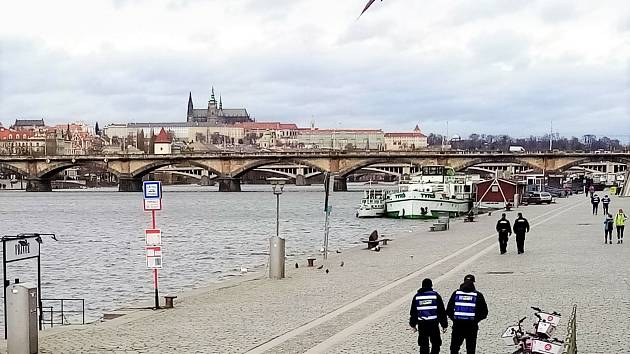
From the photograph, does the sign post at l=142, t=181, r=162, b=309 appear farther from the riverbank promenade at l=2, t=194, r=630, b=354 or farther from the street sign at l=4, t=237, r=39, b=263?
the street sign at l=4, t=237, r=39, b=263

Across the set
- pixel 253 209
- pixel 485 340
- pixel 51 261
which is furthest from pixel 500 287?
pixel 253 209

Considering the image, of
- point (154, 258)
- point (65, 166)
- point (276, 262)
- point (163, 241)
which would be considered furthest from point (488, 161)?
point (154, 258)

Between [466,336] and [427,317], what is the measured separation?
22.5 inches

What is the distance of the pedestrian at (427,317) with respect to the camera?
40.7 ft

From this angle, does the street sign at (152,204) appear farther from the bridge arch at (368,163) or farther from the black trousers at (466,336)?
the bridge arch at (368,163)

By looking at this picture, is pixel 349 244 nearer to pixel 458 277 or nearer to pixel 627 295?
pixel 458 277

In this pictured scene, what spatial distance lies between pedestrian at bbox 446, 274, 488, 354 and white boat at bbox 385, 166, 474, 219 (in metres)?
57.4

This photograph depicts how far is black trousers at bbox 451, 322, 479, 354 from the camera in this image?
488 inches

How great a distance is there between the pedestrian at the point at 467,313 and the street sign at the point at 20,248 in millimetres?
7194

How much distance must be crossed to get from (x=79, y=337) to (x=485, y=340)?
21.5ft

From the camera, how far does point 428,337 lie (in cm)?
1250

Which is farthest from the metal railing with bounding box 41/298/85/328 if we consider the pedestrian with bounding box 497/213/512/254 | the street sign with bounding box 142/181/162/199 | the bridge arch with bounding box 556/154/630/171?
the bridge arch with bounding box 556/154/630/171

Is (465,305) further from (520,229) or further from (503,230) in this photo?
(520,229)

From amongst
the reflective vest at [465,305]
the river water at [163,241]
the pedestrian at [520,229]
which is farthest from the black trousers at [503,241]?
the reflective vest at [465,305]
